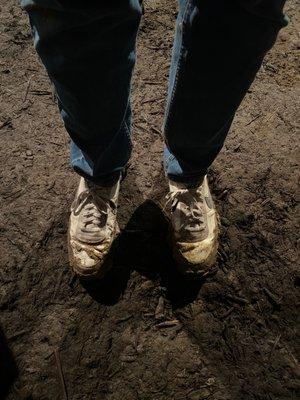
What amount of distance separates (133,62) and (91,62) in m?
0.18

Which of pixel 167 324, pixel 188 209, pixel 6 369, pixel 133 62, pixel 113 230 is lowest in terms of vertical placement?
pixel 6 369

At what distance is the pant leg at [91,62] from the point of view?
87cm

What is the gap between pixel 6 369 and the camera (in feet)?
4.51

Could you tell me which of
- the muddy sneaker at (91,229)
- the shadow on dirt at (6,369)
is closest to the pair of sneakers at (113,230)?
the muddy sneaker at (91,229)

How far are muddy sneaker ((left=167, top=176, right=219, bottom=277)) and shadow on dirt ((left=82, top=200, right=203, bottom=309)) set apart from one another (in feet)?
0.22

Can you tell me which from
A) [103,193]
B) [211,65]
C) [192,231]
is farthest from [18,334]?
[211,65]

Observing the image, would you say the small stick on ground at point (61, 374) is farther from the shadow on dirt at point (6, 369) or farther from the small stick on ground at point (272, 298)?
the small stick on ground at point (272, 298)

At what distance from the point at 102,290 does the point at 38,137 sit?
2.89 ft

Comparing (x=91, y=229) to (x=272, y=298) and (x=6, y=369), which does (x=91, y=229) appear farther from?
(x=272, y=298)

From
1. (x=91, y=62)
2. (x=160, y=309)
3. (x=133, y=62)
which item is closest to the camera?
(x=91, y=62)

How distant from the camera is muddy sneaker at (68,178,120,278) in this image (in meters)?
1.48

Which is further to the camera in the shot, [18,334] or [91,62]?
[18,334]

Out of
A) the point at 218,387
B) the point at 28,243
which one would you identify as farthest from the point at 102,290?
the point at 218,387

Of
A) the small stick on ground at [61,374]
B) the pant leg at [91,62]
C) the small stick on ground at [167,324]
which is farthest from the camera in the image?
the small stick on ground at [167,324]
